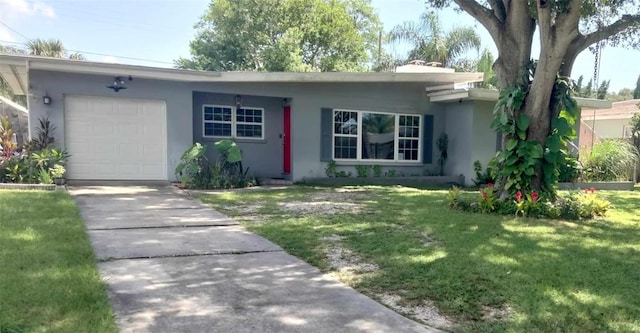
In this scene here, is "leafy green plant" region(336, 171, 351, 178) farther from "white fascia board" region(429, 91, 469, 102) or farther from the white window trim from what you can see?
"white fascia board" region(429, 91, 469, 102)

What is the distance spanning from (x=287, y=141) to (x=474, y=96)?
5.46 metres

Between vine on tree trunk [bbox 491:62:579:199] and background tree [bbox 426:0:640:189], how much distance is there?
22mm

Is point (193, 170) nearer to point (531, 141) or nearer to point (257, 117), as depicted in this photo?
point (257, 117)

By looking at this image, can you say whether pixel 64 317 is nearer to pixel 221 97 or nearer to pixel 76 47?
pixel 221 97

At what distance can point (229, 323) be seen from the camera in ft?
9.27

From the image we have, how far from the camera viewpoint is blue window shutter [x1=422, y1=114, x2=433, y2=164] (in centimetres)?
1348

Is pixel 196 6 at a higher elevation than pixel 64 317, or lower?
higher

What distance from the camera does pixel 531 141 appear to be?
7371 mm

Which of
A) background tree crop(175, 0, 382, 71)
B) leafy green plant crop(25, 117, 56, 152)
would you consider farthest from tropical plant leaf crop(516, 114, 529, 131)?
background tree crop(175, 0, 382, 71)

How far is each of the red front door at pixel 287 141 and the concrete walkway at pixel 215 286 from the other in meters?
6.84

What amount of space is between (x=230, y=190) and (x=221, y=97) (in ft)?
10.6

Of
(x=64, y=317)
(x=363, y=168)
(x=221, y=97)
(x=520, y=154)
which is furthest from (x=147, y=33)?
(x=64, y=317)

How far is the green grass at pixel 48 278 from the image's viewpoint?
2676 millimetres

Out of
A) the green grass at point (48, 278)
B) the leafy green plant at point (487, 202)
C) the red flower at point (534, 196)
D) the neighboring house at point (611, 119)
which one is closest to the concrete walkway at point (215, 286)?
the green grass at point (48, 278)
